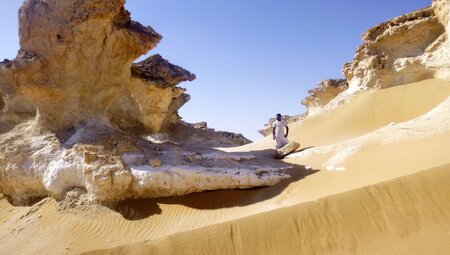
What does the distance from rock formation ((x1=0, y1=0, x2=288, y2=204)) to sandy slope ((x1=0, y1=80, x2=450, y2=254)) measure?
369mm

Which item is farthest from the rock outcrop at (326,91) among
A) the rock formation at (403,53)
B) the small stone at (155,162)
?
the small stone at (155,162)

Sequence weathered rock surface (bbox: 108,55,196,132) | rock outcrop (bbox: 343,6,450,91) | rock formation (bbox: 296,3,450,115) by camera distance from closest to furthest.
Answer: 1. rock formation (bbox: 296,3,450,115)
2. rock outcrop (bbox: 343,6,450,91)
3. weathered rock surface (bbox: 108,55,196,132)

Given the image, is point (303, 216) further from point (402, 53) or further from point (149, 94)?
point (402, 53)

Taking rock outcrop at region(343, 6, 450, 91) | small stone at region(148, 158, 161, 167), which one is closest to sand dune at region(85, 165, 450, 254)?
small stone at region(148, 158, 161, 167)

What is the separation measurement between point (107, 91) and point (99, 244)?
442 centimetres

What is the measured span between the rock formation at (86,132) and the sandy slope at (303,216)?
1.21 feet

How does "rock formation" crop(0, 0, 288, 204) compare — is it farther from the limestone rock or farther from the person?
the person

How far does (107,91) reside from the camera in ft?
27.5

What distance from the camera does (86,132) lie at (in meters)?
7.17

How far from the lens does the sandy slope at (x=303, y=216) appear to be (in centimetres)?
405

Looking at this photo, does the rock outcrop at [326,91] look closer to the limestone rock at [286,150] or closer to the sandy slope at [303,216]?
the limestone rock at [286,150]

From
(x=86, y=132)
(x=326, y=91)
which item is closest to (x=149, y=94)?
(x=86, y=132)

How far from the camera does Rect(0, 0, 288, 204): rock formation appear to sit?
20.5ft

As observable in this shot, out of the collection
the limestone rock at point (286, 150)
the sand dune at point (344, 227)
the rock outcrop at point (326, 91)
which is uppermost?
the rock outcrop at point (326, 91)
